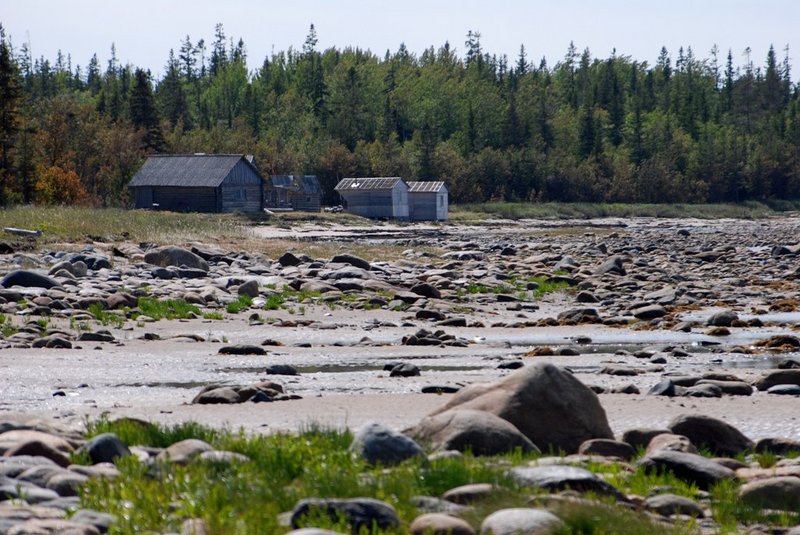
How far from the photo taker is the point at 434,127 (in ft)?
424

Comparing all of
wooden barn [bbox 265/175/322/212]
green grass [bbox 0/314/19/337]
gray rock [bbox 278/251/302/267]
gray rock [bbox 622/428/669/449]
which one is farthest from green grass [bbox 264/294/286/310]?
wooden barn [bbox 265/175/322/212]

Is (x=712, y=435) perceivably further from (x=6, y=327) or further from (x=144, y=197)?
(x=144, y=197)

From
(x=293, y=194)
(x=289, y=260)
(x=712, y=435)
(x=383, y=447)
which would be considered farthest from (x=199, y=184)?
(x=383, y=447)

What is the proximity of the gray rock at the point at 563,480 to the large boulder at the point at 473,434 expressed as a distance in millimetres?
920

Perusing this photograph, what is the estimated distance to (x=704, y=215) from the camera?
99.9 meters

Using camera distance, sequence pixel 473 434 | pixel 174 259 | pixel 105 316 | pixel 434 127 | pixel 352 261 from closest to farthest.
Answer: pixel 473 434
pixel 105 316
pixel 174 259
pixel 352 261
pixel 434 127

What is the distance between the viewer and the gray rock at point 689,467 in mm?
6918

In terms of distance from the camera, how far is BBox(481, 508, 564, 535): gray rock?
16.6ft

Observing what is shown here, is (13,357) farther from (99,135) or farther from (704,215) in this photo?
(704,215)

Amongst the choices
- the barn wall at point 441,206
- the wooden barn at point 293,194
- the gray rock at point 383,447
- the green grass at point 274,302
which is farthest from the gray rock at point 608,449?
the wooden barn at point 293,194

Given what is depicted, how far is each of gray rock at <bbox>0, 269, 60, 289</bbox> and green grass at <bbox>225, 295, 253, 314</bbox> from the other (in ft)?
11.8

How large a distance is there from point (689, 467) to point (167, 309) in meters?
14.1

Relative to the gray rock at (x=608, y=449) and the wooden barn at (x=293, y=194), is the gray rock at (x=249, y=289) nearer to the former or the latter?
the gray rock at (x=608, y=449)

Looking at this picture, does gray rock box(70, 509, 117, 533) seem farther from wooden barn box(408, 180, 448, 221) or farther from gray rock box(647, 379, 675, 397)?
wooden barn box(408, 180, 448, 221)
